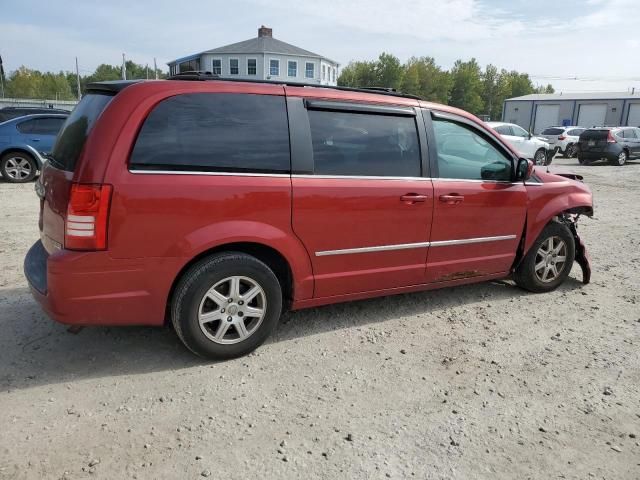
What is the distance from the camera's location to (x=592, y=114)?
5322cm

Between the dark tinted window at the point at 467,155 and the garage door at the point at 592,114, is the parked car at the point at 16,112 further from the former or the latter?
the garage door at the point at 592,114

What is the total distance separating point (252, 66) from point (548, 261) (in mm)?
54363

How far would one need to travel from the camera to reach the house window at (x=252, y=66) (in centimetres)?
5481

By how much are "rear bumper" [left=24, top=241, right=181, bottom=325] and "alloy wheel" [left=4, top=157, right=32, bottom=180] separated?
30.1 ft

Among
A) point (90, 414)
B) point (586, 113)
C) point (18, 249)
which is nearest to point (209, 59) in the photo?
point (586, 113)

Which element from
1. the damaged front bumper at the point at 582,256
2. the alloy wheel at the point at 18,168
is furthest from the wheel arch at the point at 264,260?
the alloy wheel at the point at 18,168

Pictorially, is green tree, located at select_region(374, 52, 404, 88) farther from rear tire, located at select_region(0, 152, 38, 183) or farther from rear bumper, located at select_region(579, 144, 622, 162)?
rear tire, located at select_region(0, 152, 38, 183)

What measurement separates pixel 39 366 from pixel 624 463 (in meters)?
3.56

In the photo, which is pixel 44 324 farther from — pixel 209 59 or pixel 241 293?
pixel 209 59

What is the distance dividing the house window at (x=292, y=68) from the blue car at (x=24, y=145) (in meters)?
47.2

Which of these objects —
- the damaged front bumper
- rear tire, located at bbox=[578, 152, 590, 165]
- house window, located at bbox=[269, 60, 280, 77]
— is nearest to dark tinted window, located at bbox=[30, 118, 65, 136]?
the damaged front bumper

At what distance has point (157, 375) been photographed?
334 centimetres

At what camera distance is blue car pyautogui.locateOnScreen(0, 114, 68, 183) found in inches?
427

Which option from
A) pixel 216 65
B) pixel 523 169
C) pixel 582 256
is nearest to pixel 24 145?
pixel 523 169
